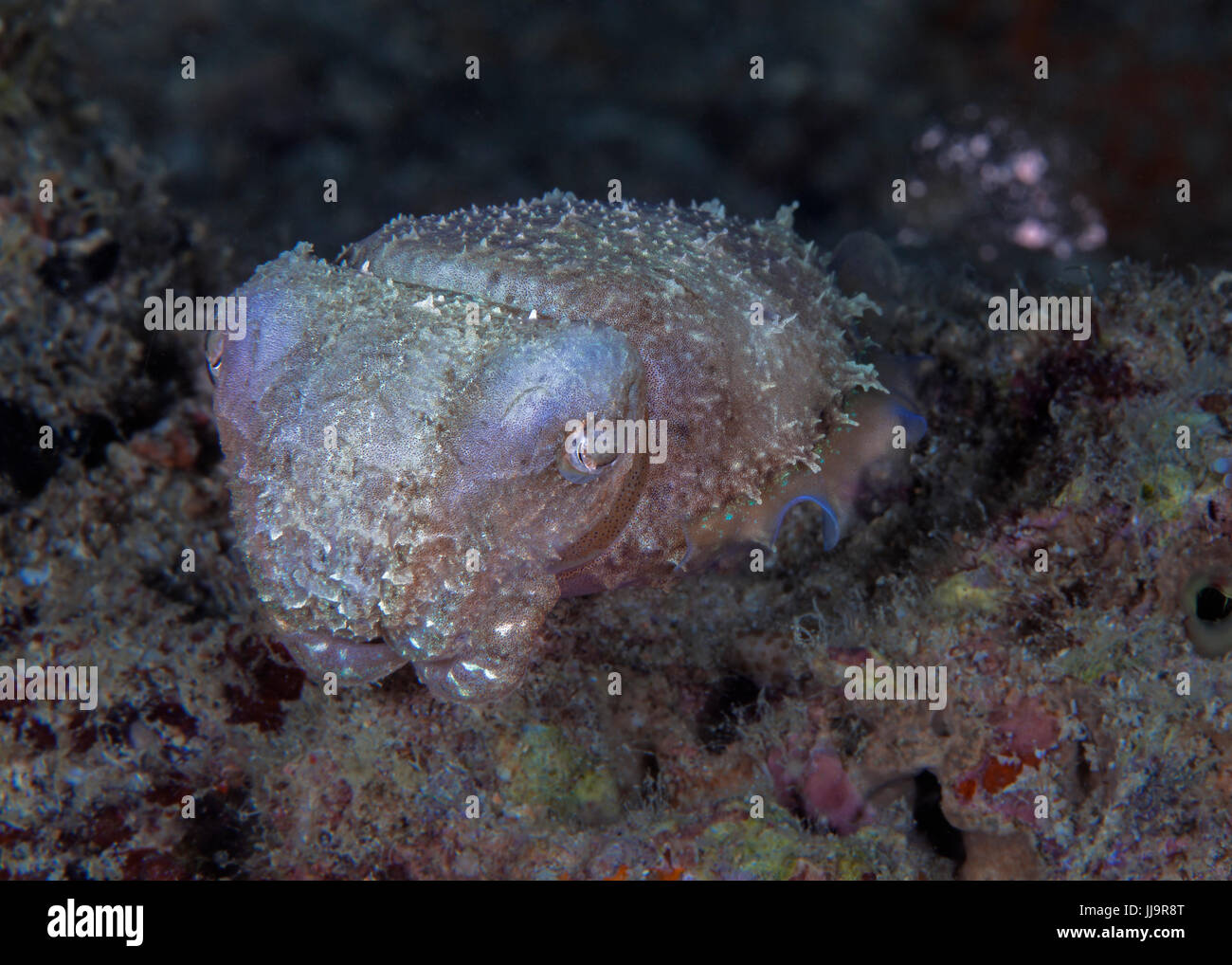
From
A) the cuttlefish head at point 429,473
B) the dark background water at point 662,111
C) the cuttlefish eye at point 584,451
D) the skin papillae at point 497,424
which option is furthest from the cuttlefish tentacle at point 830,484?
the dark background water at point 662,111

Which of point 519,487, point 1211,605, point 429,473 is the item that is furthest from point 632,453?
point 1211,605

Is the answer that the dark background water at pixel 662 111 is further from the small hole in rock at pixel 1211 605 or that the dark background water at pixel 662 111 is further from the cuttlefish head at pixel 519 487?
the cuttlefish head at pixel 519 487

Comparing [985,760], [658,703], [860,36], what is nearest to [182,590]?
[658,703]

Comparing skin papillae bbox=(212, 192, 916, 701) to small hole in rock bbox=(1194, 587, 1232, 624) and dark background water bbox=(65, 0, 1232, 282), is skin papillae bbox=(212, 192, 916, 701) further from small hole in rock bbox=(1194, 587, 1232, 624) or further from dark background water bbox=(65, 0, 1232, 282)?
dark background water bbox=(65, 0, 1232, 282)

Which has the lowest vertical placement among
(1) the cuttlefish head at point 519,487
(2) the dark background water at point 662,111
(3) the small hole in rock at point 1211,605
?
(3) the small hole in rock at point 1211,605

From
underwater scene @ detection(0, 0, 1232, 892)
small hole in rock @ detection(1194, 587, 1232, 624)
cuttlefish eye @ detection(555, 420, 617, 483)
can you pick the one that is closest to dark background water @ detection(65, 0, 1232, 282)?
underwater scene @ detection(0, 0, 1232, 892)
